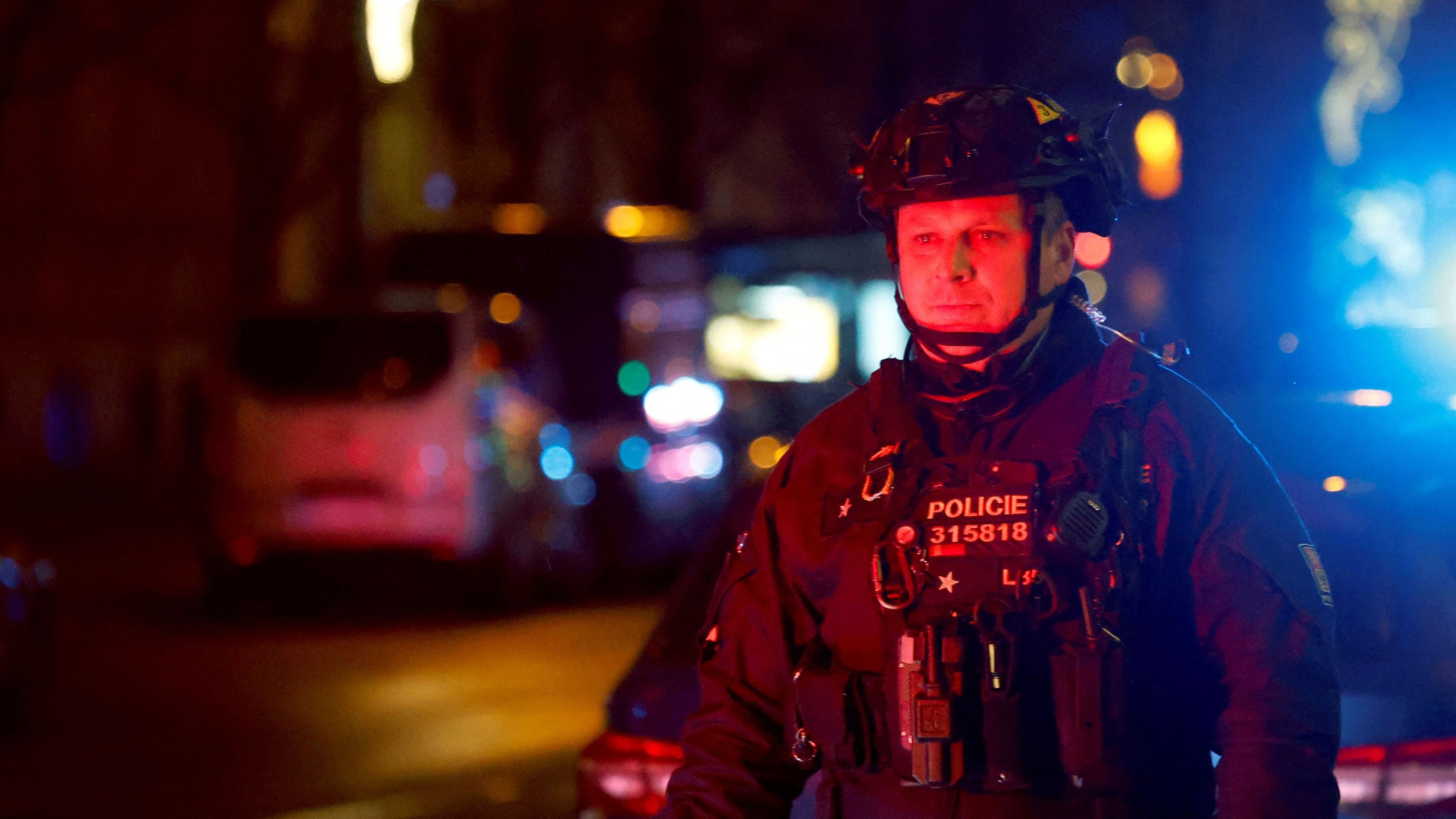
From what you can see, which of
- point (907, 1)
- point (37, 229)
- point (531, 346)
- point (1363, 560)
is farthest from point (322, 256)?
point (1363, 560)

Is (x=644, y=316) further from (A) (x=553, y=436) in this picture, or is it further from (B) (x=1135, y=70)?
(B) (x=1135, y=70)

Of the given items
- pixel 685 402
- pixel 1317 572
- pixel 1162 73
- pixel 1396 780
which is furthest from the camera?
pixel 685 402

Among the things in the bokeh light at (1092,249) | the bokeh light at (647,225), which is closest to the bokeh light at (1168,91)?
the bokeh light at (647,225)

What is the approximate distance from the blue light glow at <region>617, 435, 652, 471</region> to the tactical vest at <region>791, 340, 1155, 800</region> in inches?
495

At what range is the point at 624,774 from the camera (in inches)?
152

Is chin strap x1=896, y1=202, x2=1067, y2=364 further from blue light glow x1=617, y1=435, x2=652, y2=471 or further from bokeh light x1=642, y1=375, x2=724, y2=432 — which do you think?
bokeh light x1=642, y1=375, x2=724, y2=432

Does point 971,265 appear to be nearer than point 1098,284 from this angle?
Yes

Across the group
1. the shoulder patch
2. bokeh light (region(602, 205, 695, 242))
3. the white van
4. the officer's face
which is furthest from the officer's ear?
bokeh light (region(602, 205, 695, 242))

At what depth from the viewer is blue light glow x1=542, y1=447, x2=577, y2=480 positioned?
13.6 m

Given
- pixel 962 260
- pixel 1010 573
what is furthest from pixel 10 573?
pixel 1010 573

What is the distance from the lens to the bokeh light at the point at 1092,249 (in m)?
2.86

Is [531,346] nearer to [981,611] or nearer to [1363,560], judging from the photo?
[1363,560]

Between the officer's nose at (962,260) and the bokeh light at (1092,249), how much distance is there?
325 millimetres

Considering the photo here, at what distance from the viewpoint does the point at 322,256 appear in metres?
32.7
